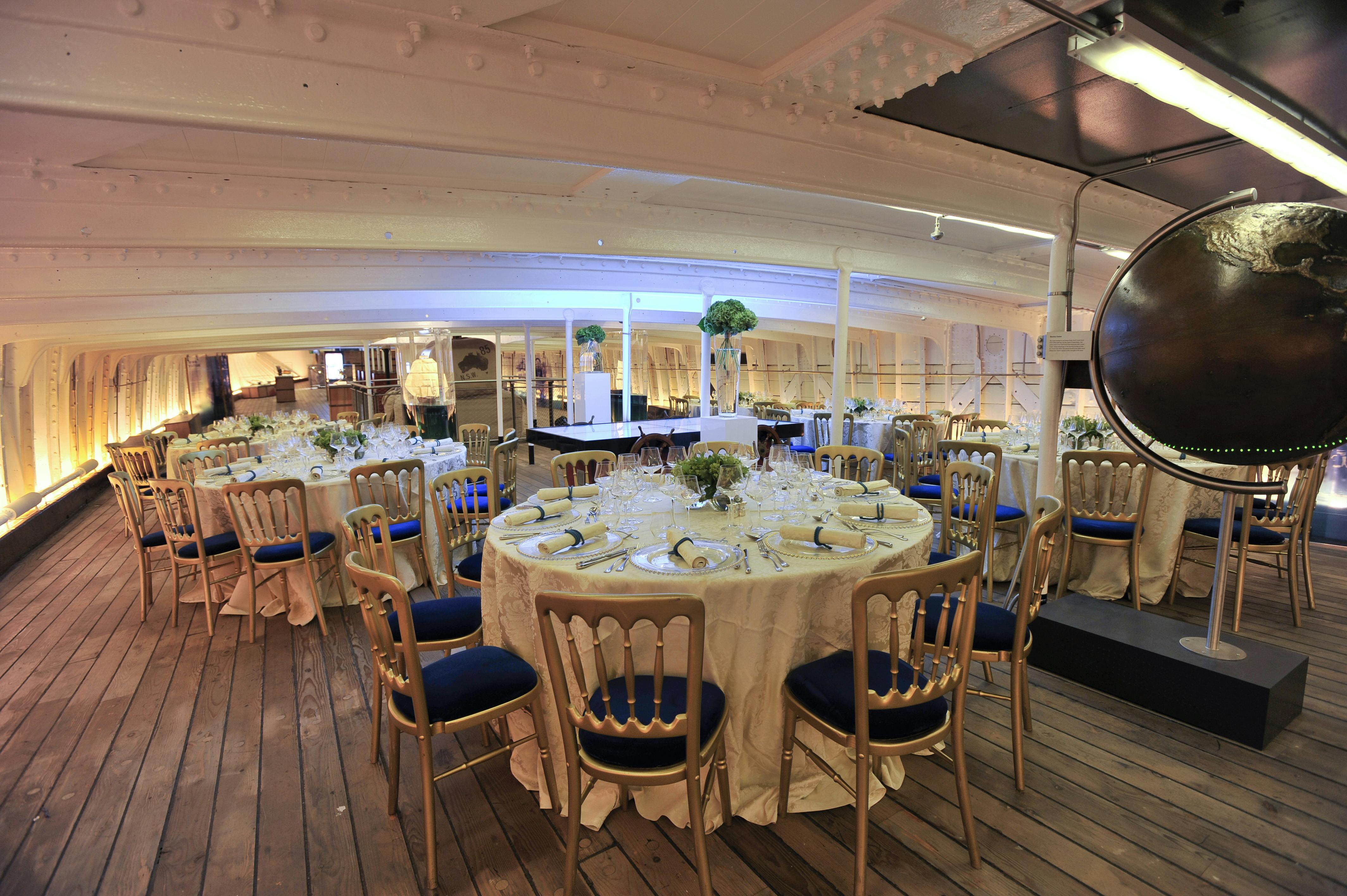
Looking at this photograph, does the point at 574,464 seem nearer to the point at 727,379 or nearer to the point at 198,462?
the point at 198,462

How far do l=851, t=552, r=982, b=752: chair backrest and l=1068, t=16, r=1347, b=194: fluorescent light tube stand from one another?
7.08 feet

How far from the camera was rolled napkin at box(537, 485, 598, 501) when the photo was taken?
3.37 metres

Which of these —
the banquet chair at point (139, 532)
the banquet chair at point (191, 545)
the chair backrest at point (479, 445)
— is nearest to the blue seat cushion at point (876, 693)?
the banquet chair at point (191, 545)

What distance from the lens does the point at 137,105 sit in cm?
192

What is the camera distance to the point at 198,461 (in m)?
5.92

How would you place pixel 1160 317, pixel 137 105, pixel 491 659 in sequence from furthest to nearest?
pixel 491 659, pixel 137 105, pixel 1160 317

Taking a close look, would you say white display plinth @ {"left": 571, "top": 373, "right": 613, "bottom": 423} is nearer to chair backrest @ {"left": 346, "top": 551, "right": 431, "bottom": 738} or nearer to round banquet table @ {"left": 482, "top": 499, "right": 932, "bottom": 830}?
round banquet table @ {"left": 482, "top": 499, "right": 932, "bottom": 830}

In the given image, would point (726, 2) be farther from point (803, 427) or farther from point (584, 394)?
point (584, 394)

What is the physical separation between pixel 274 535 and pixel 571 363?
376 inches

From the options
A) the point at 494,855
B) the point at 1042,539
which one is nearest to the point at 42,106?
the point at 494,855

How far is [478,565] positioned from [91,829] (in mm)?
1798

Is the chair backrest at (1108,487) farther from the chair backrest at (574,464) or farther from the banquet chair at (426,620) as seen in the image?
the banquet chair at (426,620)

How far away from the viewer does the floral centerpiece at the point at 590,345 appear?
41.1ft

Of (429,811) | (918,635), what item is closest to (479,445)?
(429,811)
